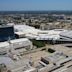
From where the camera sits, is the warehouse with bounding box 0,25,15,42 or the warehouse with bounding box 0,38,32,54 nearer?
the warehouse with bounding box 0,38,32,54

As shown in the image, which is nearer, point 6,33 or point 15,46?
point 15,46

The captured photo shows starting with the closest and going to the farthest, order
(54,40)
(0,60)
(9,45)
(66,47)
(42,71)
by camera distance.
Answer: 1. (42,71)
2. (0,60)
3. (9,45)
4. (66,47)
5. (54,40)

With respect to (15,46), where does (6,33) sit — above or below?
above

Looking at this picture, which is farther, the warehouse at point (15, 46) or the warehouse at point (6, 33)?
the warehouse at point (6, 33)

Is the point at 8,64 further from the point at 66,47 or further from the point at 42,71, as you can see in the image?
the point at 66,47

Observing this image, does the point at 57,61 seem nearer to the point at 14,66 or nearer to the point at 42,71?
the point at 42,71

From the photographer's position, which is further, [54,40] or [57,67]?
[54,40]

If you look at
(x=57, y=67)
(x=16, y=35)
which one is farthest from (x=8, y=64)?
(x=16, y=35)

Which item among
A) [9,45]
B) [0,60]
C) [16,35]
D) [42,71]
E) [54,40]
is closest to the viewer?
[42,71]

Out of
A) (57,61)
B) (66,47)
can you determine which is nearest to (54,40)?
(66,47)
